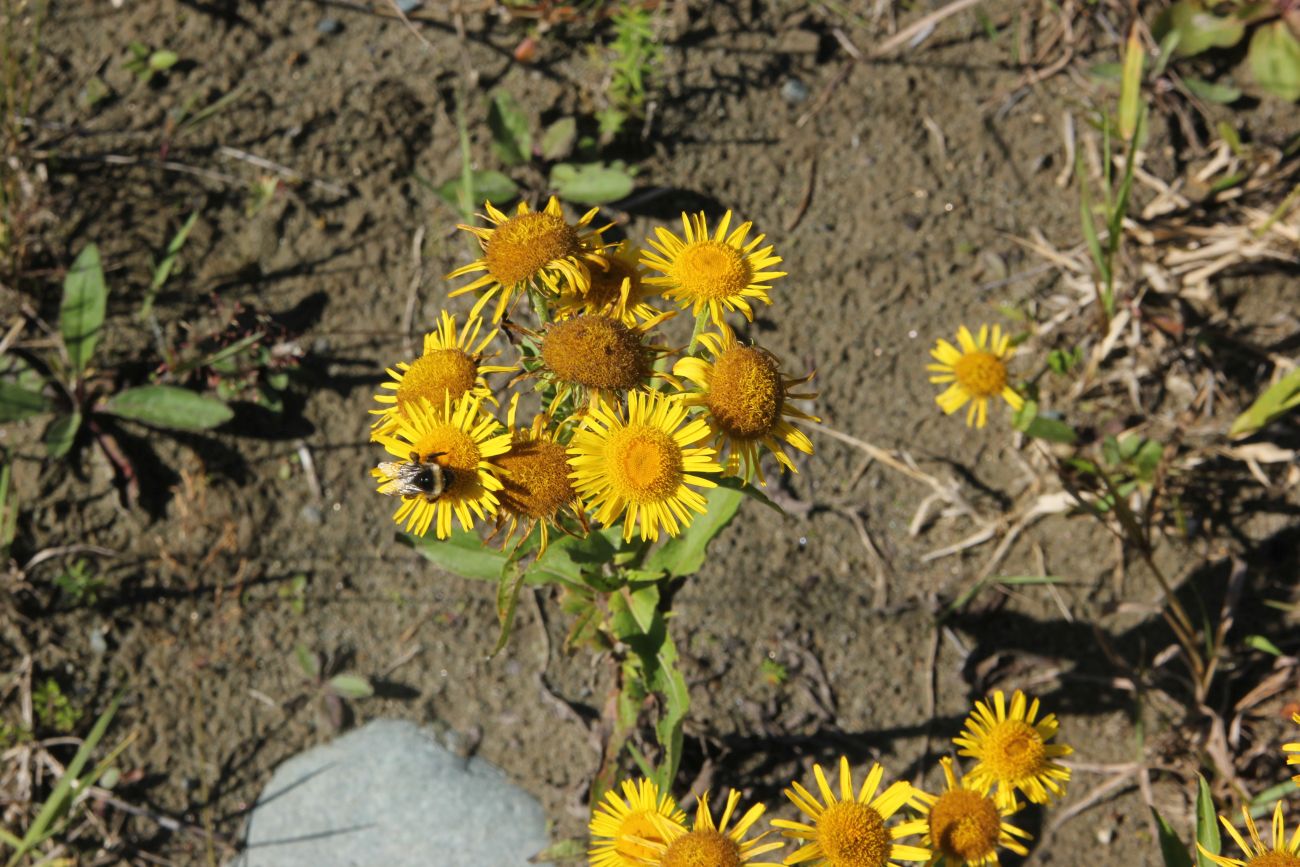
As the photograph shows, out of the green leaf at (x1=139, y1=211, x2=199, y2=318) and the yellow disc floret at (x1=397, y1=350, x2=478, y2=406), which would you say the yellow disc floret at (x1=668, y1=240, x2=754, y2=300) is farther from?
the green leaf at (x1=139, y1=211, x2=199, y2=318)

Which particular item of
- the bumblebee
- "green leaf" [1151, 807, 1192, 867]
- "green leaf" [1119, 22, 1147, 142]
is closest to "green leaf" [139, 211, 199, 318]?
the bumblebee

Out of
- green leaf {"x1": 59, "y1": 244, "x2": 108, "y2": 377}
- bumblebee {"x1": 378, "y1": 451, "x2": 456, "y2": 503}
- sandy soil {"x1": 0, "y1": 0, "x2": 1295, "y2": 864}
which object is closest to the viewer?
bumblebee {"x1": 378, "y1": 451, "x2": 456, "y2": 503}

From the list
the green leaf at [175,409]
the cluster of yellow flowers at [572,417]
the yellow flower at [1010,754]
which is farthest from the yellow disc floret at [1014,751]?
the green leaf at [175,409]

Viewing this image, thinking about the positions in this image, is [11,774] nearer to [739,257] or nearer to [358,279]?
[358,279]

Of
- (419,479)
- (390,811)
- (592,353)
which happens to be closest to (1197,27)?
(592,353)

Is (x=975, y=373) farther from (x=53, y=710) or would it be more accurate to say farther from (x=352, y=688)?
(x=53, y=710)

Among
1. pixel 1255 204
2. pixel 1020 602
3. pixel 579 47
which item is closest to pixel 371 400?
pixel 579 47
